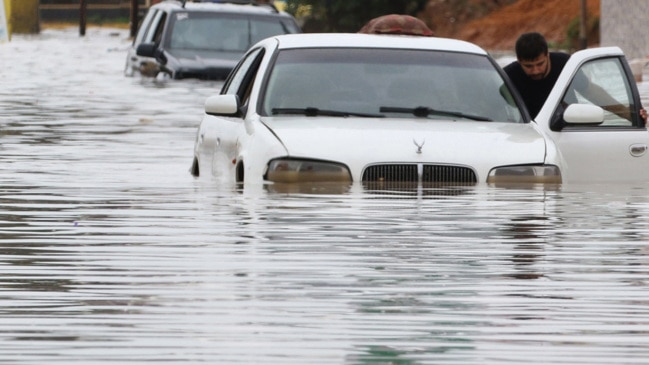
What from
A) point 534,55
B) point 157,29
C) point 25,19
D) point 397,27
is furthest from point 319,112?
point 25,19

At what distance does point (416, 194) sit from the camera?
410 inches

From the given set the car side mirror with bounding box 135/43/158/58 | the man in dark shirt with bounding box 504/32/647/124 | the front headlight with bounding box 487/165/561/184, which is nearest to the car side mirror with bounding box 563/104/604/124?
the front headlight with bounding box 487/165/561/184

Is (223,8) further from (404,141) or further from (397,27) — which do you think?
(404,141)

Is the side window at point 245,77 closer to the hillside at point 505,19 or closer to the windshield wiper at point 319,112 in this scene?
the windshield wiper at point 319,112

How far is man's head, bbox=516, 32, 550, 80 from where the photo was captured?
1207 cm

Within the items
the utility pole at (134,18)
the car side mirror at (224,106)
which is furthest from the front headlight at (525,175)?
the utility pole at (134,18)

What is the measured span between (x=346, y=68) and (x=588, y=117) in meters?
1.42

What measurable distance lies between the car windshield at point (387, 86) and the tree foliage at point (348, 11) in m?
42.7

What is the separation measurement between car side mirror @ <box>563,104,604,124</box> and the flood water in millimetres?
378

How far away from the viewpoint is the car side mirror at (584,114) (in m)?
11.3

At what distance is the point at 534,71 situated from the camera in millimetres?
12297

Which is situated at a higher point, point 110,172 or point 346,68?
point 346,68

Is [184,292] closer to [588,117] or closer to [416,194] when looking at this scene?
[416,194]

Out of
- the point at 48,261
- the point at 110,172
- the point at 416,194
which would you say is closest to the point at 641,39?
the point at 110,172
